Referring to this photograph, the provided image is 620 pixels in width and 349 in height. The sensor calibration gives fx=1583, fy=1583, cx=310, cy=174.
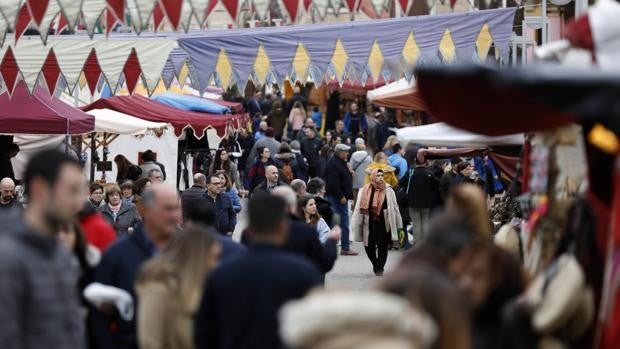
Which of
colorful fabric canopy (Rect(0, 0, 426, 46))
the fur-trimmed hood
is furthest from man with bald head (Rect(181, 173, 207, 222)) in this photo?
the fur-trimmed hood

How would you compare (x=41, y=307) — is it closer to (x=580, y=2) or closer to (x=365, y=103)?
(x=580, y=2)

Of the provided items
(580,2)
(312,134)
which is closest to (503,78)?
(580,2)

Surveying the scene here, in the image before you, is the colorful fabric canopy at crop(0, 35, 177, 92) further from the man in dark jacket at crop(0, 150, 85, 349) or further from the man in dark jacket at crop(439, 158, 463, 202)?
the man in dark jacket at crop(0, 150, 85, 349)

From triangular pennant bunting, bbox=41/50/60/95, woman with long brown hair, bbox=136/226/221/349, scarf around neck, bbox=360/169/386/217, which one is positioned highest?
triangular pennant bunting, bbox=41/50/60/95

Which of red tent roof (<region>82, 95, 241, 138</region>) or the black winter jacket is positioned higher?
red tent roof (<region>82, 95, 241, 138</region>)

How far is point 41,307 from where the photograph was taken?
6.84m

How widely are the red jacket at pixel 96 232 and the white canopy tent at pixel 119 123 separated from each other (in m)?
15.1

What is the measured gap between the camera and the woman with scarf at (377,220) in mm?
21922

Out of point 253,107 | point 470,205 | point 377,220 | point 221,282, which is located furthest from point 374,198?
point 253,107

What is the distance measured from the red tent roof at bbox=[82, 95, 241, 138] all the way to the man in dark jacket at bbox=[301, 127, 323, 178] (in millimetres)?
2614

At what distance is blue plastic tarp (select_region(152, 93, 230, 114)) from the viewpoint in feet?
102

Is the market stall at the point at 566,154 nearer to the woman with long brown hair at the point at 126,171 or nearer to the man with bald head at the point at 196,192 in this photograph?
the man with bald head at the point at 196,192

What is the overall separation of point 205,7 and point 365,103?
3411 cm

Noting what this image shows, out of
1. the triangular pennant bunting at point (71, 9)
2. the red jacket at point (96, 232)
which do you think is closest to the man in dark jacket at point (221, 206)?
the triangular pennant bunting at point (71, 9)
